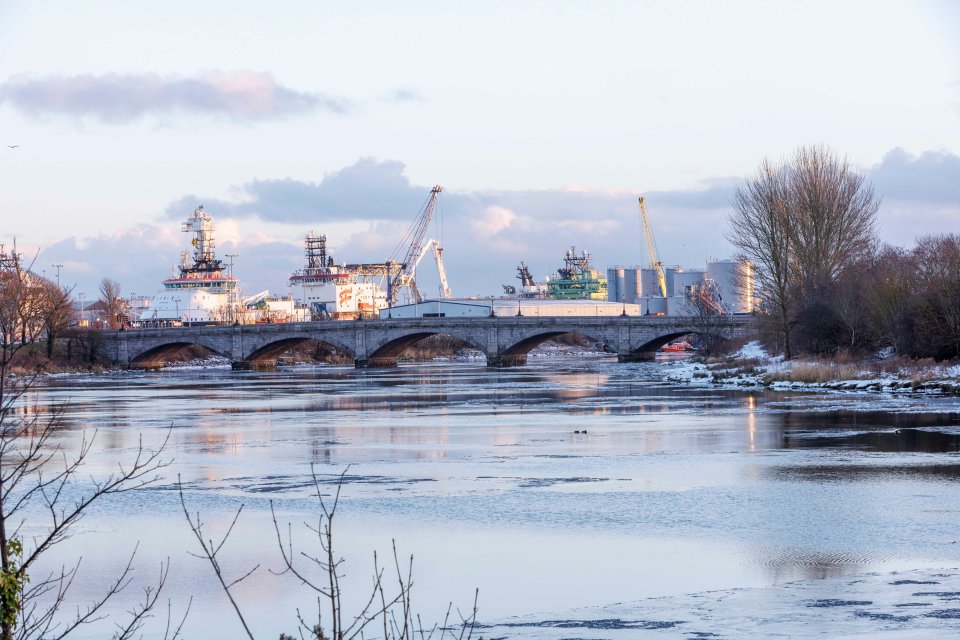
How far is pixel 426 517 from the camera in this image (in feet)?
60.2

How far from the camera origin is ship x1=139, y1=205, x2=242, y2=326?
158750 millimetres

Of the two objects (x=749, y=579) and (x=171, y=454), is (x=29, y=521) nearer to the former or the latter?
(x=171, y=454)

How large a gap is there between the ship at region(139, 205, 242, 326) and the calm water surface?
393ft

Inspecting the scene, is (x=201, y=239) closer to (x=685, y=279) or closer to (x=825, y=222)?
(x=685, y=279)

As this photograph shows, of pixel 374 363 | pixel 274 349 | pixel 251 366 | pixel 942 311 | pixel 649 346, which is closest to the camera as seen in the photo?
pixel 942 311

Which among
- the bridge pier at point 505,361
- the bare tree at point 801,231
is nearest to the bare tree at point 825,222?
the bare tree at point 801,231

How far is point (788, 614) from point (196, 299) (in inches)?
6060

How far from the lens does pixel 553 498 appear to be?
2014 cm

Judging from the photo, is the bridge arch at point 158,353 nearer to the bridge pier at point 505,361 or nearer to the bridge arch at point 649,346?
the bridge pier at point 505,361

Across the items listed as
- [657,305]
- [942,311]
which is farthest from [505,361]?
[657,305]

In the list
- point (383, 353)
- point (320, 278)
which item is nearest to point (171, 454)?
point (383, 353)

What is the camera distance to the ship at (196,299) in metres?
159

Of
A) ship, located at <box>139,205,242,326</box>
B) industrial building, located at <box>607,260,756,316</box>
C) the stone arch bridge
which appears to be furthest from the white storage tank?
the stone arch bridge

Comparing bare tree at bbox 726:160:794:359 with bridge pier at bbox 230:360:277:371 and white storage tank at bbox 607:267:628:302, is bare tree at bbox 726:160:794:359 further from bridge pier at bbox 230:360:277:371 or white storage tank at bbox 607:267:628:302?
white storage tank at bbox 607:267:628:302
